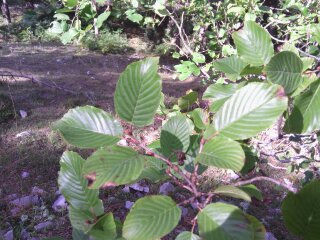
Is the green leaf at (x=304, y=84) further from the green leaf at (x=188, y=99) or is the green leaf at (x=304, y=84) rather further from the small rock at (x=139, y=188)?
the small rock at (x=139, y=188)

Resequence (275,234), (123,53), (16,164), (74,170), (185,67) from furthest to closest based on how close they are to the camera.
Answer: (123,53) → (16,164) → (275,234) → (185,67) → (74,170)

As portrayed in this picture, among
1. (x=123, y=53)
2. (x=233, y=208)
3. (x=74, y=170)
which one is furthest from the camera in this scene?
(x=123, y=53)

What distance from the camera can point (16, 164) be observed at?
302 centimetres

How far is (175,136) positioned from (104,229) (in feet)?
0.56

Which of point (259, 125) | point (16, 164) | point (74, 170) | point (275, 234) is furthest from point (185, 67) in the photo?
point (16, 164)

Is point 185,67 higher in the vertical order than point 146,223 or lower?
lower

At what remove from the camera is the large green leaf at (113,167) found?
1.32 feet

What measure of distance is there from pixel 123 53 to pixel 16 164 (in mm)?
6166

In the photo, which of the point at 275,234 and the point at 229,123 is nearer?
the point at 229,123

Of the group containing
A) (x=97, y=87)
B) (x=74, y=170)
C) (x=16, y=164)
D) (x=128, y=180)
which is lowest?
(x=97, y=87)

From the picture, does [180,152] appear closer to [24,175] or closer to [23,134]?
[24,175]

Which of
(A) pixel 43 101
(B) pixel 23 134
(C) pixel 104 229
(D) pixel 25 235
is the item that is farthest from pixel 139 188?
(A) pixel 43 101

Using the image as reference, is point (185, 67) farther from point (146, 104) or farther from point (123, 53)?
point (123, 53)

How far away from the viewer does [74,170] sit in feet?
1.88
